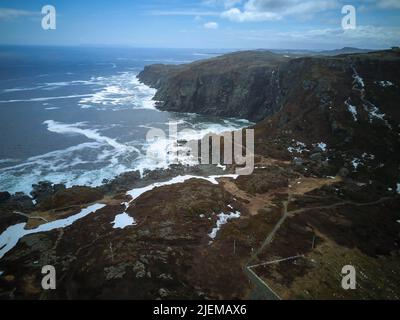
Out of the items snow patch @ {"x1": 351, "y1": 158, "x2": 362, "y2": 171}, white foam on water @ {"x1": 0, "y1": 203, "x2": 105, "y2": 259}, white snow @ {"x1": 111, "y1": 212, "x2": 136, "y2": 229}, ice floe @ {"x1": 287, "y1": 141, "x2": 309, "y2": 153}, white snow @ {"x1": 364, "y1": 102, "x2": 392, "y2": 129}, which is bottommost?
white foam on water @ {"x1": 0, "y1": 203, "x2": 105, "y2": 259}

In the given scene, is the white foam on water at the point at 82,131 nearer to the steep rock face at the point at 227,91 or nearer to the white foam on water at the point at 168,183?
the white foam on water at the point at 168,183

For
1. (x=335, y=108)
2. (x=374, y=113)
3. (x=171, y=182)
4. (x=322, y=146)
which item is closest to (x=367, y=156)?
(x=322, y=146)

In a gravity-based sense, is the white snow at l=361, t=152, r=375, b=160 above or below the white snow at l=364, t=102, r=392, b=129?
below

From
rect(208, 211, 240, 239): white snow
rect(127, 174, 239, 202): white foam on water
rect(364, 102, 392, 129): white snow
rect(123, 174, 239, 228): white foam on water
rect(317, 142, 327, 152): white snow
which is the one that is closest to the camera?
rect(208, 211, 240, 239): white snow

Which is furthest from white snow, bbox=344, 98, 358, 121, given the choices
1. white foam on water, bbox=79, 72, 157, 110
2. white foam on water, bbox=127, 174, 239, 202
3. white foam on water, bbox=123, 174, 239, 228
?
white foam on water, bbox=79, 72, 157, 110

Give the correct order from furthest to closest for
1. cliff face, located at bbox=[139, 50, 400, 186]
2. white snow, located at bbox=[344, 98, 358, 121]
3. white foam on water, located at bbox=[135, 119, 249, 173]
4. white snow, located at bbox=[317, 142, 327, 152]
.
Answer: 1. white snow, located at bbox=[344, 98, 358, 121]
2. white foam on water, located at bbox=[135, 119, 249, 173]
3. white snow, located at bbox=[317, 142, 327, 152]
4. cliff face, located at bbox=[139, 50, 400, 186]

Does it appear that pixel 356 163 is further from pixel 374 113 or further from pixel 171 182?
pixel 171 182

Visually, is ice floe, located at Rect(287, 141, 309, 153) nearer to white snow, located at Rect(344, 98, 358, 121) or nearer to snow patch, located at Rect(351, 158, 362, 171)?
snow patch, located at Rect(351, 158, 362, 171)
